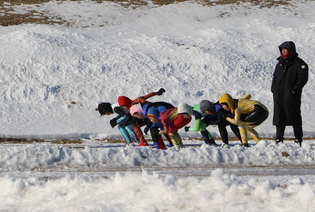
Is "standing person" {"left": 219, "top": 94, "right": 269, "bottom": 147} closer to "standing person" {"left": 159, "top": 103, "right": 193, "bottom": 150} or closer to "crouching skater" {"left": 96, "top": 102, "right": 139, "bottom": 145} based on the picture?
"standing person" {"left": 159, "top": 103, "right": 193, "bottom": 150}

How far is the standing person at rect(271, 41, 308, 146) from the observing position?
11.4 m

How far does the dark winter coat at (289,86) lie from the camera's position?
37.5 ft

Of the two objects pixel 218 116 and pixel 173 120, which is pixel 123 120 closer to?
pixel 173 120

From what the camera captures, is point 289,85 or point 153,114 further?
point 153,114

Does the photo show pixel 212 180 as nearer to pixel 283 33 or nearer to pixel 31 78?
pixel 31 78

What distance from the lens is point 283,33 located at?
25.2 meters

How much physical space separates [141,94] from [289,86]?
379 inches

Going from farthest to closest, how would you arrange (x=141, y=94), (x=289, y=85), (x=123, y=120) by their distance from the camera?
(x=141, y=94), (x=123, y=120), (x=289, y=85)

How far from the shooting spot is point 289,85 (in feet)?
37.8

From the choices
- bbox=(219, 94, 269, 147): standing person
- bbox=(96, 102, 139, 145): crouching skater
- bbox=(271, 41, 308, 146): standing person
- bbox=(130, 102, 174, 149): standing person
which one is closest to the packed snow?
bbox=(96, 102, 139, 145): crouching skater

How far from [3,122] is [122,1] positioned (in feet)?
42.6

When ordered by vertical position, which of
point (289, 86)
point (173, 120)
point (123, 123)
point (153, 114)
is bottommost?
point (123, 123)

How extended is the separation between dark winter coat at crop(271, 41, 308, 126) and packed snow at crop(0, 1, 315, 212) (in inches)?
25.2

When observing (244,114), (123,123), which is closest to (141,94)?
(123,123)
